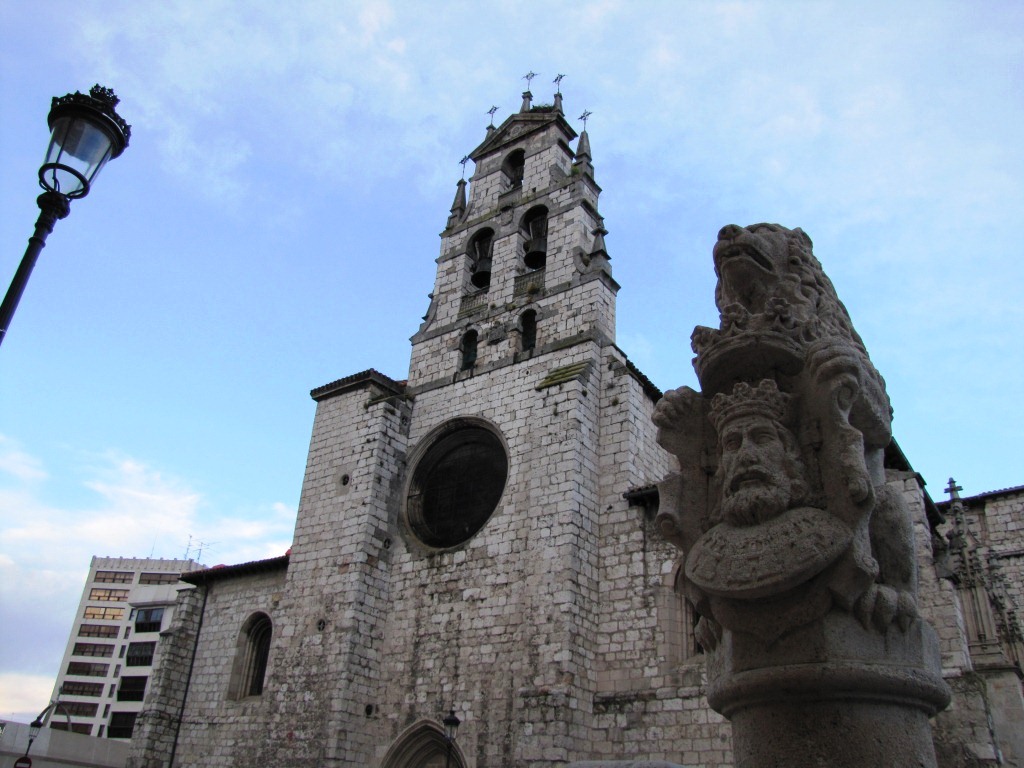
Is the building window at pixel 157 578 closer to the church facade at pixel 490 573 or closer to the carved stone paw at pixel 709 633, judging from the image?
the church facade at pixel 490 573

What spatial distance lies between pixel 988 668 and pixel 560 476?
23.6 ft

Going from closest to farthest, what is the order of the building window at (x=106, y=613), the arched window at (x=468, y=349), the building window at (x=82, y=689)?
the arched window at (x=468, y=349) < the building window at (x=82, y=689) < the building window at (x=106, y=613)

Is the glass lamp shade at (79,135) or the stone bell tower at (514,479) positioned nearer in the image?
the glass lamp shade at (79,135)

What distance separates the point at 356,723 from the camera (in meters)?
15.0

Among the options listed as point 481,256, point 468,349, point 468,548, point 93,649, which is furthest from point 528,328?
point 93,649

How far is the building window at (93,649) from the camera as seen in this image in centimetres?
5934

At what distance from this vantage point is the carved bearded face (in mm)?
4301

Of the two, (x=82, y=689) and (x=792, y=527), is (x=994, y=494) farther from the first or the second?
(x=82, y=689)

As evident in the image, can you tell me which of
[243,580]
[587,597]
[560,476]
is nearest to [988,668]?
[587,597]

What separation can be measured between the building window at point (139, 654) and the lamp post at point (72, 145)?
54622 mm

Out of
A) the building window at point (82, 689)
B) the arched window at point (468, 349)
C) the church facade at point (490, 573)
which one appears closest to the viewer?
the church facade at point (490, 573)

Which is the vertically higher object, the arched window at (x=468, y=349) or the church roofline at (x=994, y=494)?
the arched window at (x=468, y=349)

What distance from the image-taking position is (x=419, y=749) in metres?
14.9

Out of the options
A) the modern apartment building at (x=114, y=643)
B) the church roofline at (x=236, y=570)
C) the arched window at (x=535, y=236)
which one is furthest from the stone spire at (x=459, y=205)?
the modern apartment building at (x=114, y=643)
